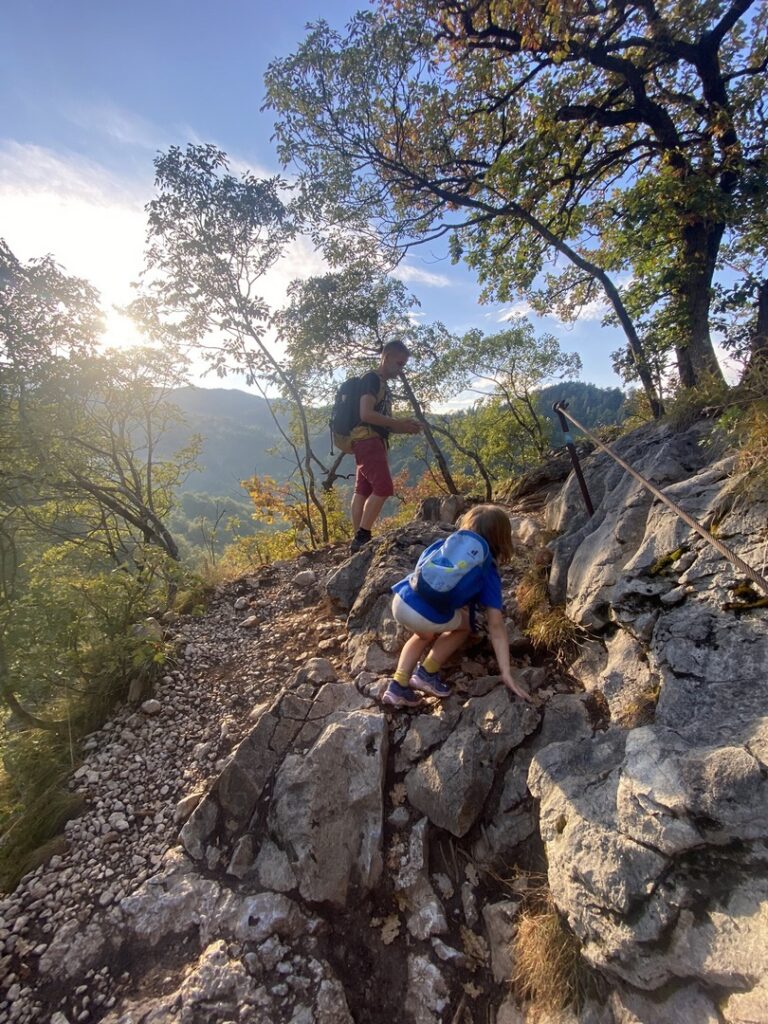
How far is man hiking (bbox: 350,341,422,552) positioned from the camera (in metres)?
5.05

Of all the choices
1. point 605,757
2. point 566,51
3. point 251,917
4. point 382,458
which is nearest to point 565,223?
point 566,51

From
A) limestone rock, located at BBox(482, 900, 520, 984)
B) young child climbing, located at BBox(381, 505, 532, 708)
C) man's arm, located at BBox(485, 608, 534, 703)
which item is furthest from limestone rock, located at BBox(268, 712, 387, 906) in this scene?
man's arm, located at BBox(485, 608, 534, 703)

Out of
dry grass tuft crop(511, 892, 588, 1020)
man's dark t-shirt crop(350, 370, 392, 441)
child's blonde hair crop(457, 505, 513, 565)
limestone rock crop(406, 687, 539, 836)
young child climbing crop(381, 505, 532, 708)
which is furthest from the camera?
man's dark t-shirt crop(350, 370, 392, 441)

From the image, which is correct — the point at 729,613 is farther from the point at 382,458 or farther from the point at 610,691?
the point at 382,458

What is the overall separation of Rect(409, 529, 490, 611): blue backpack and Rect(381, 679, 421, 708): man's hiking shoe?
719mm

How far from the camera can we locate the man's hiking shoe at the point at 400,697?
331cm

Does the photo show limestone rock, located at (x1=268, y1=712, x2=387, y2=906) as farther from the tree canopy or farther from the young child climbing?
the tree canopy

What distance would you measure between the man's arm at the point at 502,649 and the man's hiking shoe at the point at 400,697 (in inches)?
27.6

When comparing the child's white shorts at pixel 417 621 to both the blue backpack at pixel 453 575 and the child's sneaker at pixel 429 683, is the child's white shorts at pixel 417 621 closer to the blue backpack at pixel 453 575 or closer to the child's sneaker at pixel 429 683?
the blue backpack at pixel 453 575

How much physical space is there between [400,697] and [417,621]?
2.03ft

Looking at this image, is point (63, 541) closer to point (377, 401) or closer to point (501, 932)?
point (377, 401)

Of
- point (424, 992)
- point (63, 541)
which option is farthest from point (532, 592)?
point (63, 541)

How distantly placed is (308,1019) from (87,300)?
8.96 meters

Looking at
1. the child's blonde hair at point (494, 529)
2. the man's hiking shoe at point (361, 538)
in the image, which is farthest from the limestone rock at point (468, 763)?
the man's hiking shoe at point (361, 538)
